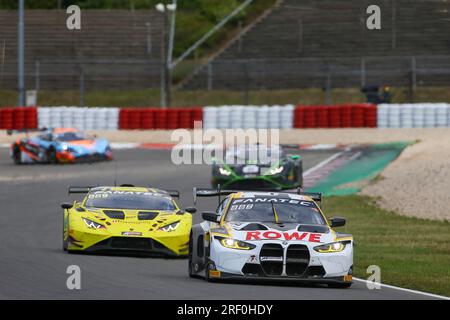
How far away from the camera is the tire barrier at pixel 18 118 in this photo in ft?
157

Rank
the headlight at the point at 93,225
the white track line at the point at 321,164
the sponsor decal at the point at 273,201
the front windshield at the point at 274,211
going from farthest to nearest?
the white track line at the point at 321,164 < the headlight at the point at 93,225 < the sponsor decal at the point at 273,201 < the front windshield at the point at 274,211

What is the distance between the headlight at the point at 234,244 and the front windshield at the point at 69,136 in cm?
2336

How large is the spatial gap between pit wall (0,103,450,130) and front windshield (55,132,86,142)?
9169 millimetres

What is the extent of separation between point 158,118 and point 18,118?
17.1 feet

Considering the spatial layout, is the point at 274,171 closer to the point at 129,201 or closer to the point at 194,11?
the point at 129,201

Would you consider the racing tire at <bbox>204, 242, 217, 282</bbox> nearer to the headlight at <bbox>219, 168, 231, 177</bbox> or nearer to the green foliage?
the headlight at <bbox>219, 168, 231, 177</bbox>

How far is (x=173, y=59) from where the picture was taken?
204 feet

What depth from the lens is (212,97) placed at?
5409 cm

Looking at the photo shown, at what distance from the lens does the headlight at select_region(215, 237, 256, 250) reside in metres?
14.9

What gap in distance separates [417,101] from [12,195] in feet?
84.8

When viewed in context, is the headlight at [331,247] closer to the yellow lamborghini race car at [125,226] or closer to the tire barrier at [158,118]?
the yellow lamborghini race car at [125,226]

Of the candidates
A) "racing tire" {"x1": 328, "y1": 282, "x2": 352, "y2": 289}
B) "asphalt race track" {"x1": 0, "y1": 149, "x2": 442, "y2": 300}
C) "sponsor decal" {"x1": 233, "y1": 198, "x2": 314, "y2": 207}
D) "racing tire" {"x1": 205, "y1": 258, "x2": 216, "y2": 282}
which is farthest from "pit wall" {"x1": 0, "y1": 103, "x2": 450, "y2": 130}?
"racing tire" {"x1": 205, "y1": 258, "x2": 216, "y2": 282}

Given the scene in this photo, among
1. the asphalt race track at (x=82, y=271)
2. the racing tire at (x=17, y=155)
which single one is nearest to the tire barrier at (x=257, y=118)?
the racing tire at (x=17, y=155)

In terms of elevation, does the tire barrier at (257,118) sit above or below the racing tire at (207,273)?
above
